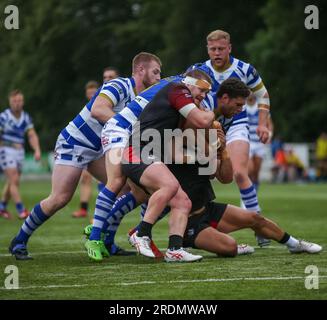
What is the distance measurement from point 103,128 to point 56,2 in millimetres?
43063

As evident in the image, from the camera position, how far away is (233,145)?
11898 mm

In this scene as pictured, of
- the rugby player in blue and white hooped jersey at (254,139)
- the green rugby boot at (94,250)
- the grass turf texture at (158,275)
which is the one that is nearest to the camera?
the grass turf texture at (158,275)

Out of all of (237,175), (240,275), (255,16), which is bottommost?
(240,275)

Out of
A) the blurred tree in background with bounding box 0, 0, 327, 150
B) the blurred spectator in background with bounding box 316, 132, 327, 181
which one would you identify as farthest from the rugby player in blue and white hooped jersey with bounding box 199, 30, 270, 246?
the blurred tree in background with bounding box 0, 0, 327, 150

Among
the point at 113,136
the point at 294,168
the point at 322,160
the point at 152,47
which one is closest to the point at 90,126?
the point at 113,136

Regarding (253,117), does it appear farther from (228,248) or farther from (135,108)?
(228,248)

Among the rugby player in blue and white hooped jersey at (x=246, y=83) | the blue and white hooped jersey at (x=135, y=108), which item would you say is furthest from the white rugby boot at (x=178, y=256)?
the rugby player in blue and white hooped jersey at (x=246, y=83)

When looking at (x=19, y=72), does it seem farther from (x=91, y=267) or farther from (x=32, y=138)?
(x=91, y=267)

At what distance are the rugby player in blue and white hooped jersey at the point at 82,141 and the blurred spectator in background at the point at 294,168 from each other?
27802 millimetres

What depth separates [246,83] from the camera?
39.1 feet

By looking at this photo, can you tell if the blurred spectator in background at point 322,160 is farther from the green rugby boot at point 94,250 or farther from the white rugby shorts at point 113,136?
the green rugby boot at point 94,250

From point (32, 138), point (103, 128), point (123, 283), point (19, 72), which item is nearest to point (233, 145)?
point (103, 128)

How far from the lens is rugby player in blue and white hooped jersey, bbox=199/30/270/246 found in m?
11.6

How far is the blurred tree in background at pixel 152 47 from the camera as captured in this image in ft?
140
